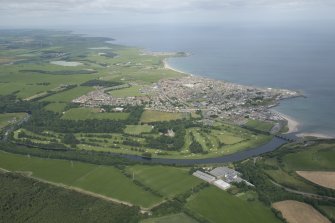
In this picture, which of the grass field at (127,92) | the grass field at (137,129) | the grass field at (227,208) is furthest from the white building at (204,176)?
the grass field at (127,92)

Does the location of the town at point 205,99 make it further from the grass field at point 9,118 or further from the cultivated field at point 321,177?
the cultivated field at point 321,177

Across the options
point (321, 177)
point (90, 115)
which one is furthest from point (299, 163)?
point (90, 115)

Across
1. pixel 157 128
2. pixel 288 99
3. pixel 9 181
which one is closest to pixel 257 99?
pixel 288 99

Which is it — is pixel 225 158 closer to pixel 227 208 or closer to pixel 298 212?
pixel 227 208

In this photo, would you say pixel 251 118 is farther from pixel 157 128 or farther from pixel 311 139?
pixel 157 128

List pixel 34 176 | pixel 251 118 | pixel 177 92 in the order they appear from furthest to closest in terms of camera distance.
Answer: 1. pixel 177 92
2. pixel 251 118
3. pixel 34 176
